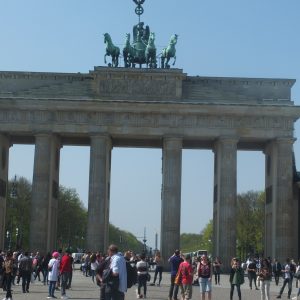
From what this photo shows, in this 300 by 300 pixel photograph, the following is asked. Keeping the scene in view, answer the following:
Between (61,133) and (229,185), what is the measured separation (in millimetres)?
17282

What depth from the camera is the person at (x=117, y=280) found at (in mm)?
20844

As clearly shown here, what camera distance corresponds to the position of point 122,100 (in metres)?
80.1

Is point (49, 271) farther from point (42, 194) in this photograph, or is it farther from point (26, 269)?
point (42, 194)

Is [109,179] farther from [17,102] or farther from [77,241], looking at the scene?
[77,241]

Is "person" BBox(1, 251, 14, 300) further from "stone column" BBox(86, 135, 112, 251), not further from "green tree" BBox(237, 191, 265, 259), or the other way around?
"green tree" BBox(237, 191, 265, 259)

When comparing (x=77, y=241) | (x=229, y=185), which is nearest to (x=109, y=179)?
(x=229, y=185)

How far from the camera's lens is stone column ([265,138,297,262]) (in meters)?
78.1

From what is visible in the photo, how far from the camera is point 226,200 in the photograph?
79.1m

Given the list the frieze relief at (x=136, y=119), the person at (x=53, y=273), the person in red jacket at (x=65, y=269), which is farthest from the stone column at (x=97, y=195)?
the person at (x=53, y=273)

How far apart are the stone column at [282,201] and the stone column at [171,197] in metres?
9.33

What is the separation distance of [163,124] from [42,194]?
44.6 ft

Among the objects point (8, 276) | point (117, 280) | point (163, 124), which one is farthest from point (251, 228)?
point (117, 280)

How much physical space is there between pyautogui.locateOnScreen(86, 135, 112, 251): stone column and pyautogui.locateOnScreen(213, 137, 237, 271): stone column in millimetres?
11217

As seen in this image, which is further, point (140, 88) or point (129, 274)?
point (140, 88)
